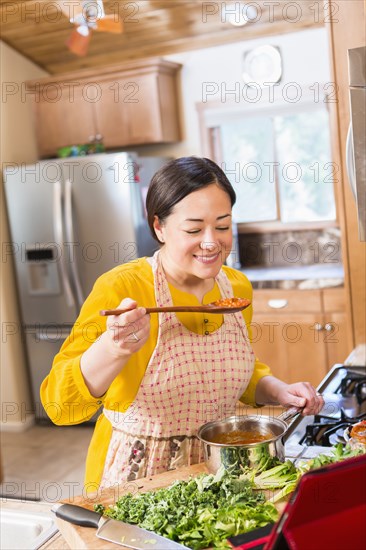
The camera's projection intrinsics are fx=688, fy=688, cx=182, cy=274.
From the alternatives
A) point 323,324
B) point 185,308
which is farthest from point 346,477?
point 323,324

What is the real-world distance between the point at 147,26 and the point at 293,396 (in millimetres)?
3596

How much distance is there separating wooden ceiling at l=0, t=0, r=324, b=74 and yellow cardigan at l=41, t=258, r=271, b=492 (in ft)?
10.2

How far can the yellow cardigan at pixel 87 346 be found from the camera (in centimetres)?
159

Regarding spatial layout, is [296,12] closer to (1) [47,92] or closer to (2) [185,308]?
(1) [47,92]

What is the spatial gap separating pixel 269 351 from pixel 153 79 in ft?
6.68

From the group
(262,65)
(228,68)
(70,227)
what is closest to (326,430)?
(70,227)

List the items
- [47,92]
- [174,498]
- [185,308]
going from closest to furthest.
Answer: [174,498] → [185,308] → [47,92]

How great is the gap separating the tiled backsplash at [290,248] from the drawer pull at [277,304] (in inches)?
25.3

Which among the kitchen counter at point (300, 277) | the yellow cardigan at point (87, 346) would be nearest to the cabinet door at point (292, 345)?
the kitchen counter at point (300, 277)

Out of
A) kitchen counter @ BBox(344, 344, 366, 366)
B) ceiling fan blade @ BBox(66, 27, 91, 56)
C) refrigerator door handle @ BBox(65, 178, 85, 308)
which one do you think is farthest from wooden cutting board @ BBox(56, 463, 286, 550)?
refrigerator door handle @ BBox(65, 178, 85, 308)

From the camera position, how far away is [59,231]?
15.3 feet

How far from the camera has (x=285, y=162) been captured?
496 centimetres

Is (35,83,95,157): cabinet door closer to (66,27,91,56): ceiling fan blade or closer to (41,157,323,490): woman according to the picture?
(66,27,91,56): ceiling fan blade

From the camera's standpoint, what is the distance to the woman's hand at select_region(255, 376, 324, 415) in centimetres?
176
